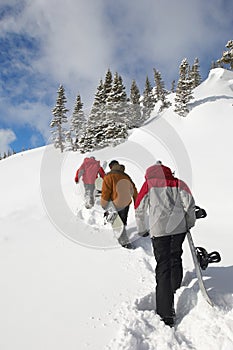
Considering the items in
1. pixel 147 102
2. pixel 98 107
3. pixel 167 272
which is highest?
pixel 147 102

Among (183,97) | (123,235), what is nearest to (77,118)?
(183,97)

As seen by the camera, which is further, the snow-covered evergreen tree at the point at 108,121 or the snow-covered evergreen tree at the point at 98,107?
the snow-covered evergreen tree at the point at 98,107

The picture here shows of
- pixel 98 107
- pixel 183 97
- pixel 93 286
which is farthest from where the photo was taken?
pixel 98 107

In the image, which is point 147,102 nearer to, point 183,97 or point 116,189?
point 183,97

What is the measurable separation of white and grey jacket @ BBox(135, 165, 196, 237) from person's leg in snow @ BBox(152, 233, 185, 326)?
155 mm

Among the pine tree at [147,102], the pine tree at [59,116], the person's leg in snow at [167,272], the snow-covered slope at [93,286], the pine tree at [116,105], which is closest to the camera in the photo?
the snow-covered slope at [93,286]

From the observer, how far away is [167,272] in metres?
3.65

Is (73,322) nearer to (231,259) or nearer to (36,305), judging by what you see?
(36,305)

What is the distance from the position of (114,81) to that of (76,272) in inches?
1378

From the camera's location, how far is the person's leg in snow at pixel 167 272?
346 cm

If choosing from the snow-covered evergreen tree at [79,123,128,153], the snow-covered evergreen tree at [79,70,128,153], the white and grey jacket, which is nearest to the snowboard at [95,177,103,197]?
the white and grey jacket

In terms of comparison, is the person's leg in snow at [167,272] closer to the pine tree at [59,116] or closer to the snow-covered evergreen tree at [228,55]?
the snow-covered evergreen tree at [228,55]

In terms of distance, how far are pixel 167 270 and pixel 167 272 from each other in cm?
3

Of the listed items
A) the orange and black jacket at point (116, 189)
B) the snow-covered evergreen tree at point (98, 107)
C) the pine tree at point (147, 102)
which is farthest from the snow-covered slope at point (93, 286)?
the pine tree at point (147, 102)
